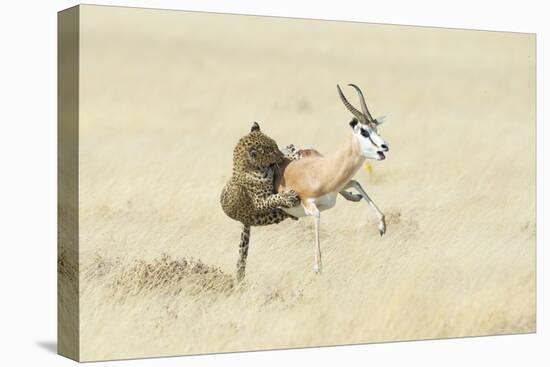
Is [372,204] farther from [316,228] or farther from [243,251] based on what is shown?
[243,251]

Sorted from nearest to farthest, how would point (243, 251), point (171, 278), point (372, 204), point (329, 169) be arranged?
point (171, 278) < point (329, 169) < point (243, 251) < point (372, 204)

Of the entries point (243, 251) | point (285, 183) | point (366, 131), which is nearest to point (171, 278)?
point (243, 251)

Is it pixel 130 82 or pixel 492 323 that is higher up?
pixel 130 82

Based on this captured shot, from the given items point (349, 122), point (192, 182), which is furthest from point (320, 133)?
point (192, 182)

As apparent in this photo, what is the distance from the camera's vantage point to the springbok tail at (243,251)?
1314cm

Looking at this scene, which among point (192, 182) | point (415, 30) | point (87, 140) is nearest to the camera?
point (87, 140)

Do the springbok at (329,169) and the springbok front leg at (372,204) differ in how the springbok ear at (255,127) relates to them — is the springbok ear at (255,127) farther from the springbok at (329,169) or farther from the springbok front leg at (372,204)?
the springbok front leg at (372,204)

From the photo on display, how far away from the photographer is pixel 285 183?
1318 cm

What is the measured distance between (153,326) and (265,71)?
3.19 meters

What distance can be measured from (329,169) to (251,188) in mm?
900

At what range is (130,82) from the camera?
12492mm

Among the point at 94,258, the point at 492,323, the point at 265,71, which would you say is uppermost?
the point at 265,71

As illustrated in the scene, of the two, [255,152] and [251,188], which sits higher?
[255,152]

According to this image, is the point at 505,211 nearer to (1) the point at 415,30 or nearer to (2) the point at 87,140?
(1) the point at 415,30
